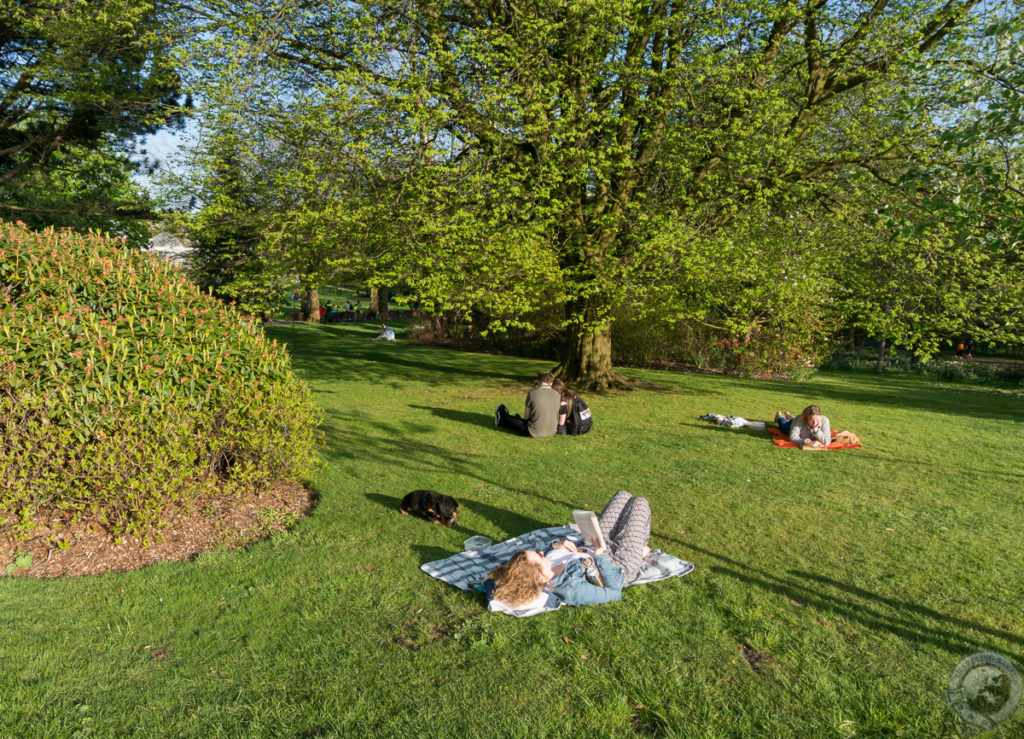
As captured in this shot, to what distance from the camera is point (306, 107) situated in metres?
11.0

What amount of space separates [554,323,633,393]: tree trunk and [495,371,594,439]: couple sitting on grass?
4.46m

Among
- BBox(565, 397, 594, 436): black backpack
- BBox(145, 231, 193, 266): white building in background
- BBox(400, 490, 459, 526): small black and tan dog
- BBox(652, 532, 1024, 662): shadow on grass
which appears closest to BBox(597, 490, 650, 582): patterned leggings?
BBox(652, 532, 1024, 662): shadow on grass

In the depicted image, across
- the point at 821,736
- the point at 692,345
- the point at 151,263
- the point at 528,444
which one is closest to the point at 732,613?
the point at 821,736

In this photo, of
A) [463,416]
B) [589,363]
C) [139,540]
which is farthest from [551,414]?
[139,540]

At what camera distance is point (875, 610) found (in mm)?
4512

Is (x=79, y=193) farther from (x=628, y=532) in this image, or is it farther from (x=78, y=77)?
(x=628, y=532)

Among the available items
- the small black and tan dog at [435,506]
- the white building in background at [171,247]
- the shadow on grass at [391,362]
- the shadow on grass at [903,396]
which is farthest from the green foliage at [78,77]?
the shadow on grass at [903,396]

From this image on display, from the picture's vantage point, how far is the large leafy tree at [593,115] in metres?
11.2

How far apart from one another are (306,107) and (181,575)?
882cm

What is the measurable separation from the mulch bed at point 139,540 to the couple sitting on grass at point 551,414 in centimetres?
475

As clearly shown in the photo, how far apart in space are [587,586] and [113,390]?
421cm

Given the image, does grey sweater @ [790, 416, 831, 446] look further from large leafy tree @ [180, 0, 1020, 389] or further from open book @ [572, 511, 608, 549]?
open book @ [572, 511, 608, 549]

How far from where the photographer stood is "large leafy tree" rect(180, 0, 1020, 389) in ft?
36.6

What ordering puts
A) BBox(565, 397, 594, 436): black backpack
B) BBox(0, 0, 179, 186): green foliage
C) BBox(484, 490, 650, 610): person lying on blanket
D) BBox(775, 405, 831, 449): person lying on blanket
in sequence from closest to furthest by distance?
BBox(484, 490, 650, 610): person lying on blanket, BBox(775, 405, 831, 449): person lying on blanket, BBox(565, 397, 594, 436): black backpack, BBox(0, 0, 179, 186): green foliage
